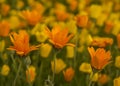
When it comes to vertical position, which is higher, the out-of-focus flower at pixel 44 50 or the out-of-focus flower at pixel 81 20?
the out-of-focus flower at pixel 81 20

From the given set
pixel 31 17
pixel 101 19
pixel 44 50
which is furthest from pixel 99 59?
pixel 101 19

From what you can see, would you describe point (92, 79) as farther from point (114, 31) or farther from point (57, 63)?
point (114, 31)

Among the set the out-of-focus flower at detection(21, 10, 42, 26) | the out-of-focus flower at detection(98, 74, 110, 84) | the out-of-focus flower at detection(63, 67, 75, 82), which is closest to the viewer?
the out-of-focus flower at detection(63, 67, 75, 82)

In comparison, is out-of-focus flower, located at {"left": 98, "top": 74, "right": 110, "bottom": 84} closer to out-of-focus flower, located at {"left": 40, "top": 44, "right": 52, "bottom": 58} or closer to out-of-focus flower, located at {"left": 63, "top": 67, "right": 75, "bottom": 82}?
out-of-focus flower, located at {"left": 63, "top": 67, "right": 75, "bottom": 82}

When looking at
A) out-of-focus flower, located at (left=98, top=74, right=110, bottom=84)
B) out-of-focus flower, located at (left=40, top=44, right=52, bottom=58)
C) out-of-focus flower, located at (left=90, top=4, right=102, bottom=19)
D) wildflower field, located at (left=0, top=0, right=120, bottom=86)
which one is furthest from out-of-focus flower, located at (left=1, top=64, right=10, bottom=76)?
out-of-focus flower, located at (left=90, top=4, right=102, bottom=19)

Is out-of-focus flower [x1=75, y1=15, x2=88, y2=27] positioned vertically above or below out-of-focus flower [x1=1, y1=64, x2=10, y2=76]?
above

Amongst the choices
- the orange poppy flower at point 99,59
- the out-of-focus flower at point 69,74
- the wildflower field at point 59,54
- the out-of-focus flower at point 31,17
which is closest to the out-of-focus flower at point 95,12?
the wildflower field at point 59,54

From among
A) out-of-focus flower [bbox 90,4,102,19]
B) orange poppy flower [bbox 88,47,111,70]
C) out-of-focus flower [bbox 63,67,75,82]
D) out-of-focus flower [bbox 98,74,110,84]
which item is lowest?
out-of-focus flower [bbox 98,74,110,84]

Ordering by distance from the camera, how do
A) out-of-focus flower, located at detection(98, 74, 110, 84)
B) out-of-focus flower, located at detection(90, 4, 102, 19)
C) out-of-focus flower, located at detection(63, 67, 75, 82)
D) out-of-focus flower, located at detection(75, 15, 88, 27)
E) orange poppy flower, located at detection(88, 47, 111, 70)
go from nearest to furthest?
1. orange poppy flower, located at detection(88, 47, 111, 70)
2. out-of-focus flower, located at detection(63, 67, 75, 82)
3. out-of-focus flower, located at detection(98, 74, 110, 84)
4. out-of-focus flower, located at detection(75, 15, 88, 27)
5. out-of-focus flower, located at detection(90, 4, 102, 19)

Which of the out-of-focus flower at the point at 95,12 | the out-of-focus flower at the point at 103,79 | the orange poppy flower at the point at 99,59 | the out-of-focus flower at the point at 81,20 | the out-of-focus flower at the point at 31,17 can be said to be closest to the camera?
the orange poppy flower at the point at 99,59

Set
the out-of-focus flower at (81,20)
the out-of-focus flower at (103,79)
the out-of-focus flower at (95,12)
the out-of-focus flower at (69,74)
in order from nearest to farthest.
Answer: the out-of-focus flower at (69,74), the out-of-focus flower at (103,79), the out-of-focus flower at (81,20), the out-of-focus flower at (95,12)

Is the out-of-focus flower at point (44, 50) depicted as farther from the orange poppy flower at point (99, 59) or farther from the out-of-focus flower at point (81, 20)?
the orange poppy flower at point (99, 59)

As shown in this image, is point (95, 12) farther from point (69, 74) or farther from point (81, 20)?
point (69, 74)
